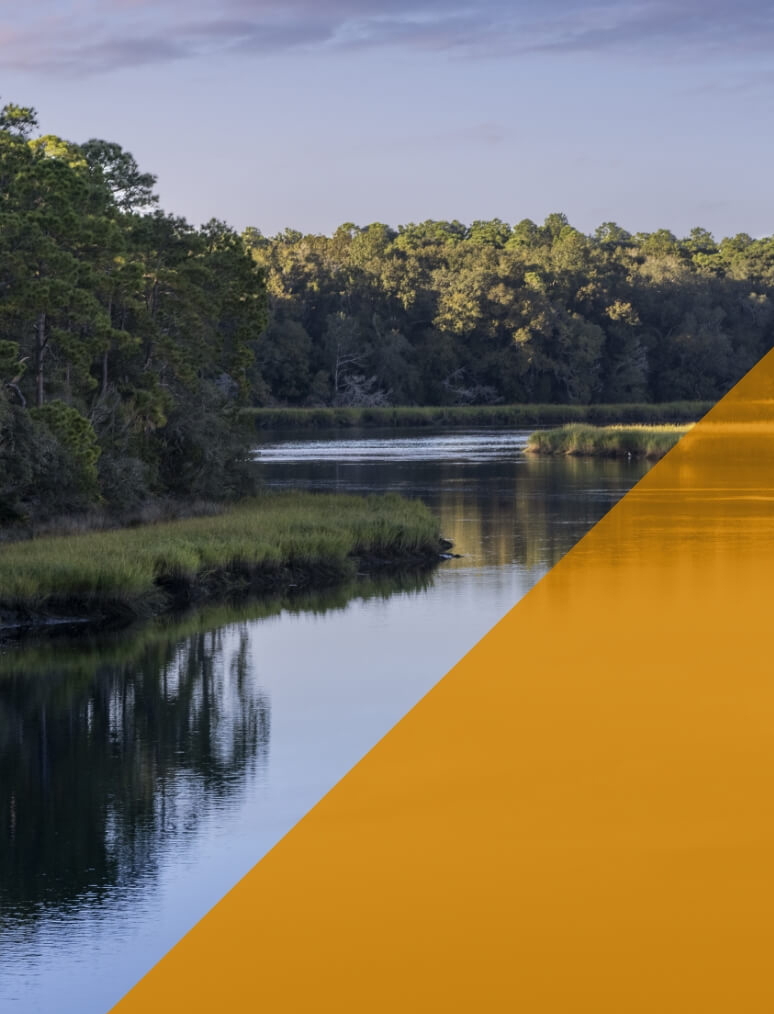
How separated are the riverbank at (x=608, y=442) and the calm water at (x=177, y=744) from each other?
29.8 metres

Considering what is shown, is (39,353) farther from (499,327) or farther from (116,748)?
(499,327)

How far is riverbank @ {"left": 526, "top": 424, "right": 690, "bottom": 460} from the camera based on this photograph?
61000 mm

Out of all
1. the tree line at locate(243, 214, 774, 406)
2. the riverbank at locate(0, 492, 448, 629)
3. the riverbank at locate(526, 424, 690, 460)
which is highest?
the tree line at locate(243, 214, 774, 406)

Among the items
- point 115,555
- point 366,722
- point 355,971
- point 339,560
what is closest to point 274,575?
point 339,560

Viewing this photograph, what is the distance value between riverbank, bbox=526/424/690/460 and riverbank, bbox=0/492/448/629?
91.1ft

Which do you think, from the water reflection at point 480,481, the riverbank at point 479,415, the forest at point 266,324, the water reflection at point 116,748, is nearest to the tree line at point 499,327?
the forest at point 266,324

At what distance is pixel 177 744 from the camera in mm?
15938

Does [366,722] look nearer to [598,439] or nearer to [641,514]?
[641,514]

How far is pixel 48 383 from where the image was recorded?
1163 inches

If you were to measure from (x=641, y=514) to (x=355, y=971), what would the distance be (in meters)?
30.7

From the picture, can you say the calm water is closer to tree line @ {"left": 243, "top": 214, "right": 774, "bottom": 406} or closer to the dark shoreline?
the dark shoreline
